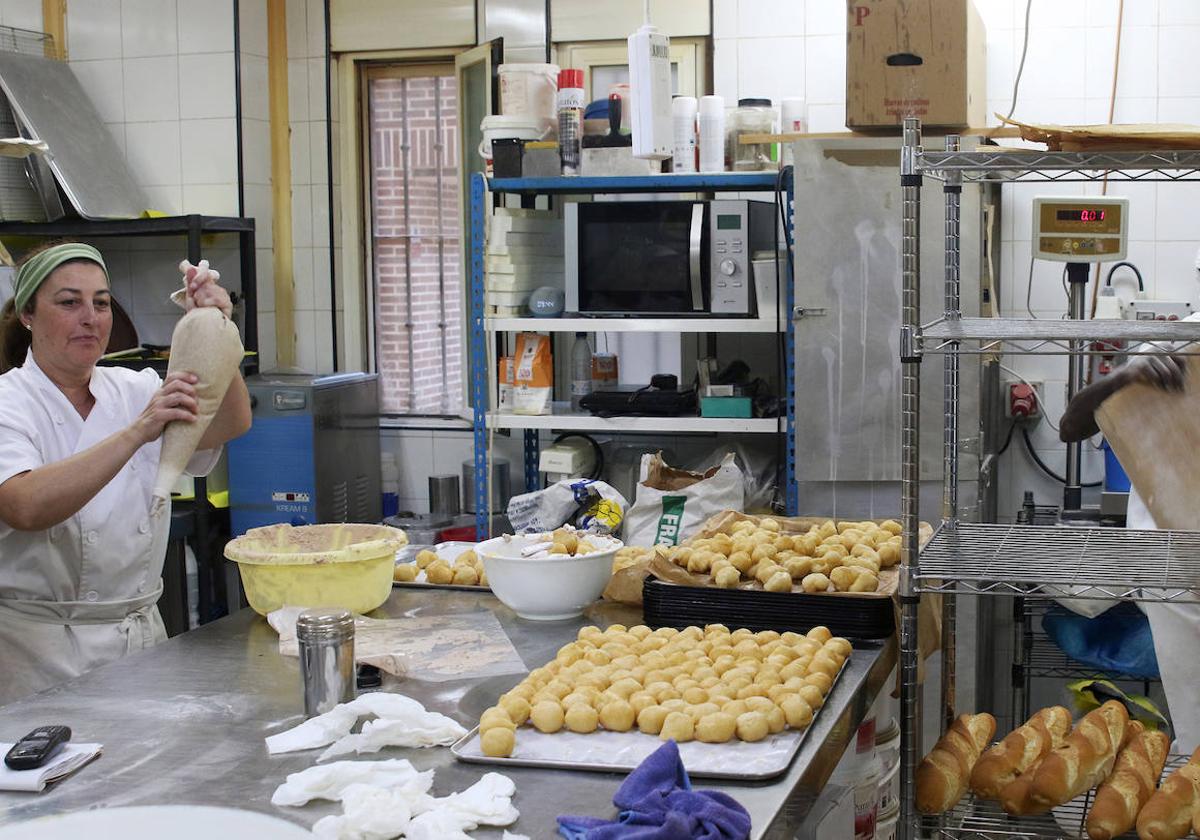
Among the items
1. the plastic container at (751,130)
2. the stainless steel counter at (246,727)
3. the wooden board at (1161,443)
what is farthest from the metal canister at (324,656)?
the plastic container at (751,130)

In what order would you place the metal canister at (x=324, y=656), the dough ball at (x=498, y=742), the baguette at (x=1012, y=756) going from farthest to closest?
the baguette at (x=1012, y=756) → the metal canister at (x=324, y=656) → the dough ball at (x=498, y=742)

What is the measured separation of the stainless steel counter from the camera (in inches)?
64.7

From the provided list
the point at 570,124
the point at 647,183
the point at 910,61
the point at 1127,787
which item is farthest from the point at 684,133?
the point at 1127,787

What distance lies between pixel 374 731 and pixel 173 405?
3.01 ft

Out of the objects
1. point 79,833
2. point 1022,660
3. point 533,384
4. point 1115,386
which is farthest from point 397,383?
point 79,833

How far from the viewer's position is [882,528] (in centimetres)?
269

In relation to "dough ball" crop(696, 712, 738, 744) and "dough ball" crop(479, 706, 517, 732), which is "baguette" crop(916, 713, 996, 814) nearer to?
"dough ball" crop(696, 712, 738, 744)

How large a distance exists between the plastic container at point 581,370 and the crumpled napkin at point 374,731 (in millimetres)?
2659

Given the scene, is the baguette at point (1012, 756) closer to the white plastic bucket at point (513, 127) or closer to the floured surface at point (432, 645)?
the floured surface at point (432, 645)

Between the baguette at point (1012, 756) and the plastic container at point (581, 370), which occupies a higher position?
the plastic container at point (581, 370)

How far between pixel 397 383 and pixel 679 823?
4013 mm

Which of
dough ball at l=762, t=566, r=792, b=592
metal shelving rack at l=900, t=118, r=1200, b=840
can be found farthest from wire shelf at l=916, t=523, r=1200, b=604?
dough ball at l=762, t=566, r=792, b=592

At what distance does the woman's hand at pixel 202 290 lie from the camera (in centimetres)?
252

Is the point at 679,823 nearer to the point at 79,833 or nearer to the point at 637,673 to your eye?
the point at 637,673
